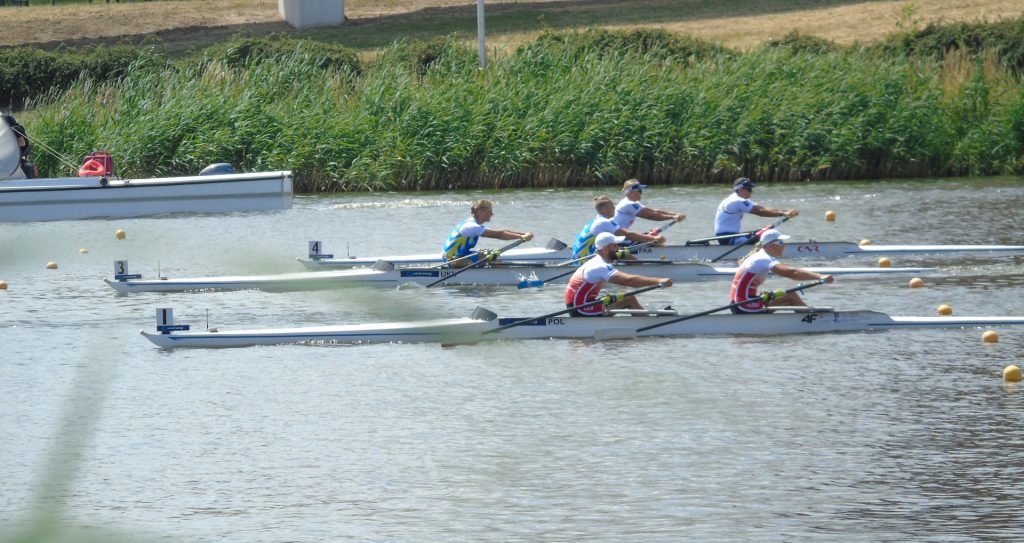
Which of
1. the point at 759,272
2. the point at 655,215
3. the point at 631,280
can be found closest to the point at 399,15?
the point at 655,215

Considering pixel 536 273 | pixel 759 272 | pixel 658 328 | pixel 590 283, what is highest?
pixel 759 272

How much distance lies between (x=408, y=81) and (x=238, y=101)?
3.68 meters

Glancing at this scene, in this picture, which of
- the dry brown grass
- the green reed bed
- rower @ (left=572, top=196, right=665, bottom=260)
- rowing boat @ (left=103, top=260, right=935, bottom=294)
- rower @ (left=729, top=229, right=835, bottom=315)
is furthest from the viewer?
the dry brown grass

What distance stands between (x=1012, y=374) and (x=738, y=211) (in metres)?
7.63

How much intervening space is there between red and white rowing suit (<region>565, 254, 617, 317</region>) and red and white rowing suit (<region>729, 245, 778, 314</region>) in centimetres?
129

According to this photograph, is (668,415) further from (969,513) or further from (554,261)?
(554,261)

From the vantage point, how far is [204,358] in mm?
13797

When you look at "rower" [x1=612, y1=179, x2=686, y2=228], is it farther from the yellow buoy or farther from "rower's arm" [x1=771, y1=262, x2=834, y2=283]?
the yellow buoy

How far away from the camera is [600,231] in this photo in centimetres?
1678

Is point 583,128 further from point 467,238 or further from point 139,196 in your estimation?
point 467,238

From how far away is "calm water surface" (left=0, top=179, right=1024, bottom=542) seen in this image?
8016mm

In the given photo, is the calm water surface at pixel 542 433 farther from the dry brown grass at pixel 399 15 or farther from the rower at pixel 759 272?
the dry brown grass at pixel 399 15

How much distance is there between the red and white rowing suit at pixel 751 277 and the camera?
1372cm

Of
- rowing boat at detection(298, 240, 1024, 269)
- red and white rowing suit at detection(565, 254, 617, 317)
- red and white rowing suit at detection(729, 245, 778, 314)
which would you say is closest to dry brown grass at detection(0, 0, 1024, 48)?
rowing boat at detection(298, 240, 1024, 269)
